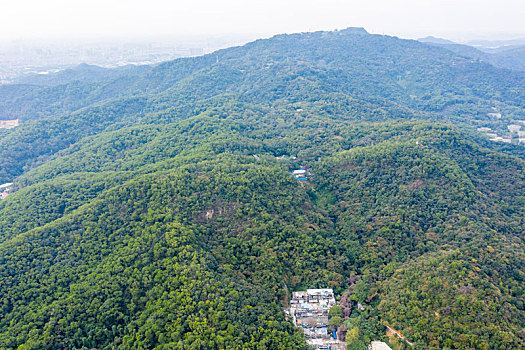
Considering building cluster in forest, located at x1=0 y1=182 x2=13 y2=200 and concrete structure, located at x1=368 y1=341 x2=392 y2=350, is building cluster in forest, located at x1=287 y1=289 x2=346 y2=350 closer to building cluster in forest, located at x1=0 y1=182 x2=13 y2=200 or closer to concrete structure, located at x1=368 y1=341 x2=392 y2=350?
concrete structure, located at x1=368 y1=341 x2=392 y2=350

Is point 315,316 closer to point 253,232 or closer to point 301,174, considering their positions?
point 253,232

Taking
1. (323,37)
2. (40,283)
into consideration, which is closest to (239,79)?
(323,37)

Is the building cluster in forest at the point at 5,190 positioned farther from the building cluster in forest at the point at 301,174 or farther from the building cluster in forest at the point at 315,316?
the building cluster in forest at the point at 315,316

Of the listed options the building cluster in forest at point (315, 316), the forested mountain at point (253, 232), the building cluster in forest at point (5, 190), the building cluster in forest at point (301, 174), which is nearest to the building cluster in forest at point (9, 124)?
the forested mountain at point (253, 232)

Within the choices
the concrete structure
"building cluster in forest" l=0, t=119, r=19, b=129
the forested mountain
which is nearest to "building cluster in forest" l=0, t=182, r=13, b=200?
the forested mountain

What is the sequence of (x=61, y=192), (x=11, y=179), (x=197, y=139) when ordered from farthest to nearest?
(x=11, y=179) → (x=197, y=139) → (x=61, y=192)

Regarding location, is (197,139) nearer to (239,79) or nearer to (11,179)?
(11,179)
